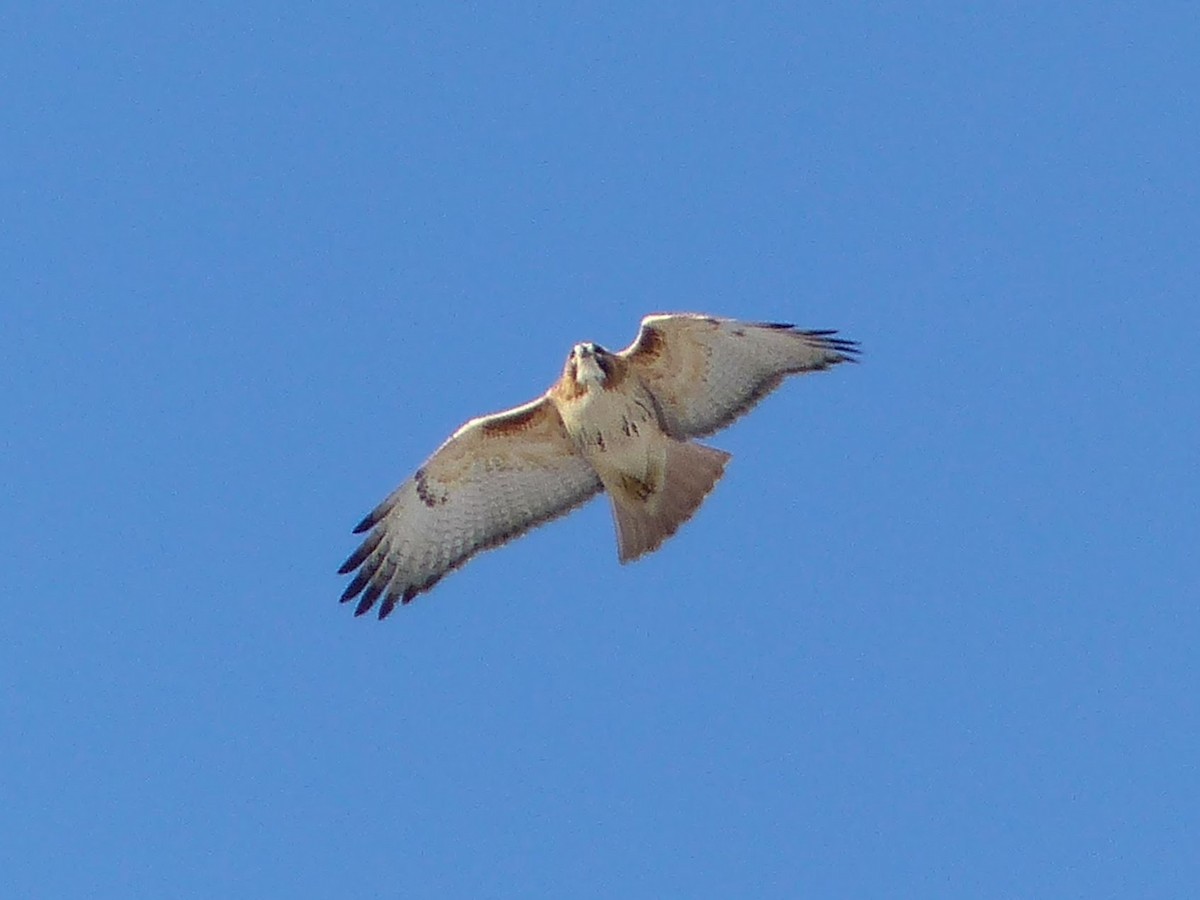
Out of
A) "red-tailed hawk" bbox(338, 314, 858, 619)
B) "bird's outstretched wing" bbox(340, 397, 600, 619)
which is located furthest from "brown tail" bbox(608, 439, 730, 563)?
"bird's outstretched wing" bbox(340, 397, 600, 619)

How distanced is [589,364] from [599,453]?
0.73 meters

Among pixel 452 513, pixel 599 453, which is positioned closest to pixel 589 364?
pixel 599 453

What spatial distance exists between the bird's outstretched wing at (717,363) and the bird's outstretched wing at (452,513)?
799mm

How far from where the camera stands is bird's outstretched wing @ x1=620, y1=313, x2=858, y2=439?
40.5ft

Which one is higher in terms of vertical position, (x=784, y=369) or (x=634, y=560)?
(x=784, y=369)

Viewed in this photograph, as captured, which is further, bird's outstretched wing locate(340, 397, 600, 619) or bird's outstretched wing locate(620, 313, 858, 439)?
bird's outstretched wing locate(340, 397, 600, 619)

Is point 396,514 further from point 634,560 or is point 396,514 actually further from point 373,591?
point 634,560

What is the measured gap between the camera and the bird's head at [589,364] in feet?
39.2

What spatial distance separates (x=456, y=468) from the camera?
1288 centimetres

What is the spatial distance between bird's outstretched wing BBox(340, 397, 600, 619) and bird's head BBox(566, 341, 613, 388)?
0.90 meters

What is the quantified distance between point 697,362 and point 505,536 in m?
1.84

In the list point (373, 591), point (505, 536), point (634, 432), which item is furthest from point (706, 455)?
point (373, 591)

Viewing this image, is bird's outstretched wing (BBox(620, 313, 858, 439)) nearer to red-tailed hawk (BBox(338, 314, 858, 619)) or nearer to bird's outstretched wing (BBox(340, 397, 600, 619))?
red-tailed hawk (BBox(338, 314, 858, 619))

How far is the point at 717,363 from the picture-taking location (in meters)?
12.6
